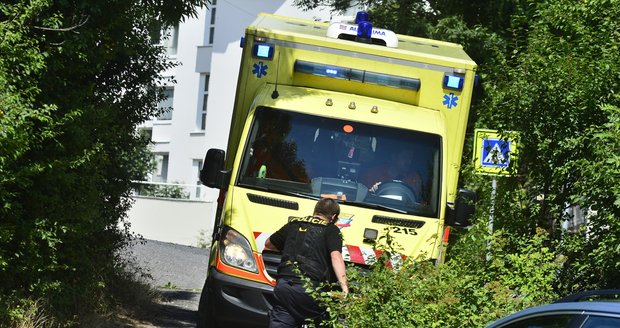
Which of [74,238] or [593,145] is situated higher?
[593,145]

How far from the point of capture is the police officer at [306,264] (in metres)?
8.42

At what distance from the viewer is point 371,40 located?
452 inches

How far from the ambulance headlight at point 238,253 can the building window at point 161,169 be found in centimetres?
3824

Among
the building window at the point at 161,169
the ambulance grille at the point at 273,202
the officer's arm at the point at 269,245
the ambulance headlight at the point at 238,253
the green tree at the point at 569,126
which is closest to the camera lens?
the green tree at the point at 569,126

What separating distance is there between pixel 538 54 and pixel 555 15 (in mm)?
393

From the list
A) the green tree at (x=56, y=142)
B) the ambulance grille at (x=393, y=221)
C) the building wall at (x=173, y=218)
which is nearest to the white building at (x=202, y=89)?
the building wall at (x=173, y=218)

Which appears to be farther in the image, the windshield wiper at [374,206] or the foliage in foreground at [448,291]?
the windshield wiper at [374,206]

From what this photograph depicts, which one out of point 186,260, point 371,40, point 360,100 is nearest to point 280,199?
point 360,100

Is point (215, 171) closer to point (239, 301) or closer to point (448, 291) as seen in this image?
point (239, 301)

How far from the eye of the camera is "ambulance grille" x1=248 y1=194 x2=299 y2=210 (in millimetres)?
9836

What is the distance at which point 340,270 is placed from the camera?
8492mm

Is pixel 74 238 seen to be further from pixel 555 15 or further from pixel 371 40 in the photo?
pixel 555 15

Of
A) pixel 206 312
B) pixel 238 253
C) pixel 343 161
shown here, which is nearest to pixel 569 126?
pixel 343 161

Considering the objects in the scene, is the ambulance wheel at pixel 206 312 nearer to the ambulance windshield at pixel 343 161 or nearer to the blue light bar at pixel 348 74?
the ambulance windshield at pixel 343 161
